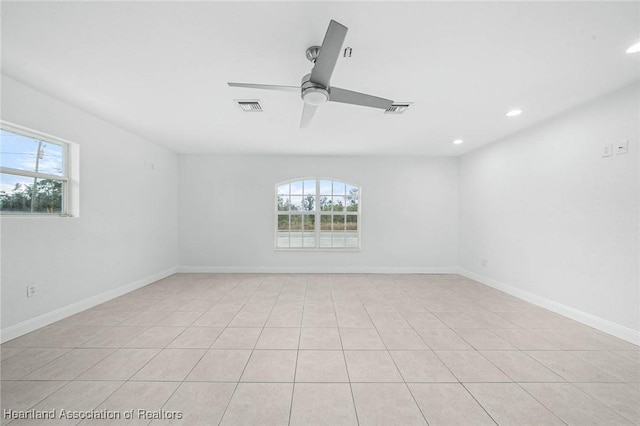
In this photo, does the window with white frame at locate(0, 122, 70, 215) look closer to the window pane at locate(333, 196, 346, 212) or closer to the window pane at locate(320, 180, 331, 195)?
the window pane at locate(320, 180, 331, 195)

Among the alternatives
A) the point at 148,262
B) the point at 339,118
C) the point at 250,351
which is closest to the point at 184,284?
the point at 148,262

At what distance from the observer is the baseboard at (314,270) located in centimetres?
542

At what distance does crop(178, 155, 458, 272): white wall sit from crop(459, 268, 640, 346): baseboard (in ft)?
4.85

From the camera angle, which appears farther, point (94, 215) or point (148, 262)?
point (148, 262)

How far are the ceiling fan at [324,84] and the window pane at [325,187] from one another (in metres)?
3.36

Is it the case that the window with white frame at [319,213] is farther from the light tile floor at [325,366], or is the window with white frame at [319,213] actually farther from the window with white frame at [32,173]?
the window with white frame at [32,173]

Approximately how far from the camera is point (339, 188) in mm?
5680

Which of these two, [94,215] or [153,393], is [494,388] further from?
[94,215]

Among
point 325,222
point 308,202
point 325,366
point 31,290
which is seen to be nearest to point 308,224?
point 325,222

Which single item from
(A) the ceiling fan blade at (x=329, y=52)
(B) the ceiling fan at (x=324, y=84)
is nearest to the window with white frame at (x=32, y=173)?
(B) the ceiling fan at (x=324, y=84)

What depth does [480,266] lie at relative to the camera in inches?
189

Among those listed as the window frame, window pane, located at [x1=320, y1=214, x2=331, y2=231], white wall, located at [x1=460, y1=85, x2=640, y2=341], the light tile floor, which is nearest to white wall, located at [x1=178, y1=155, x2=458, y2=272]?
window pane, located at [x1=320, y1=214, x2=331, y2=231]

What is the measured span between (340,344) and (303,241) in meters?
3.31

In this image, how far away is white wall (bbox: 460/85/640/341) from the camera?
8.39 feet
